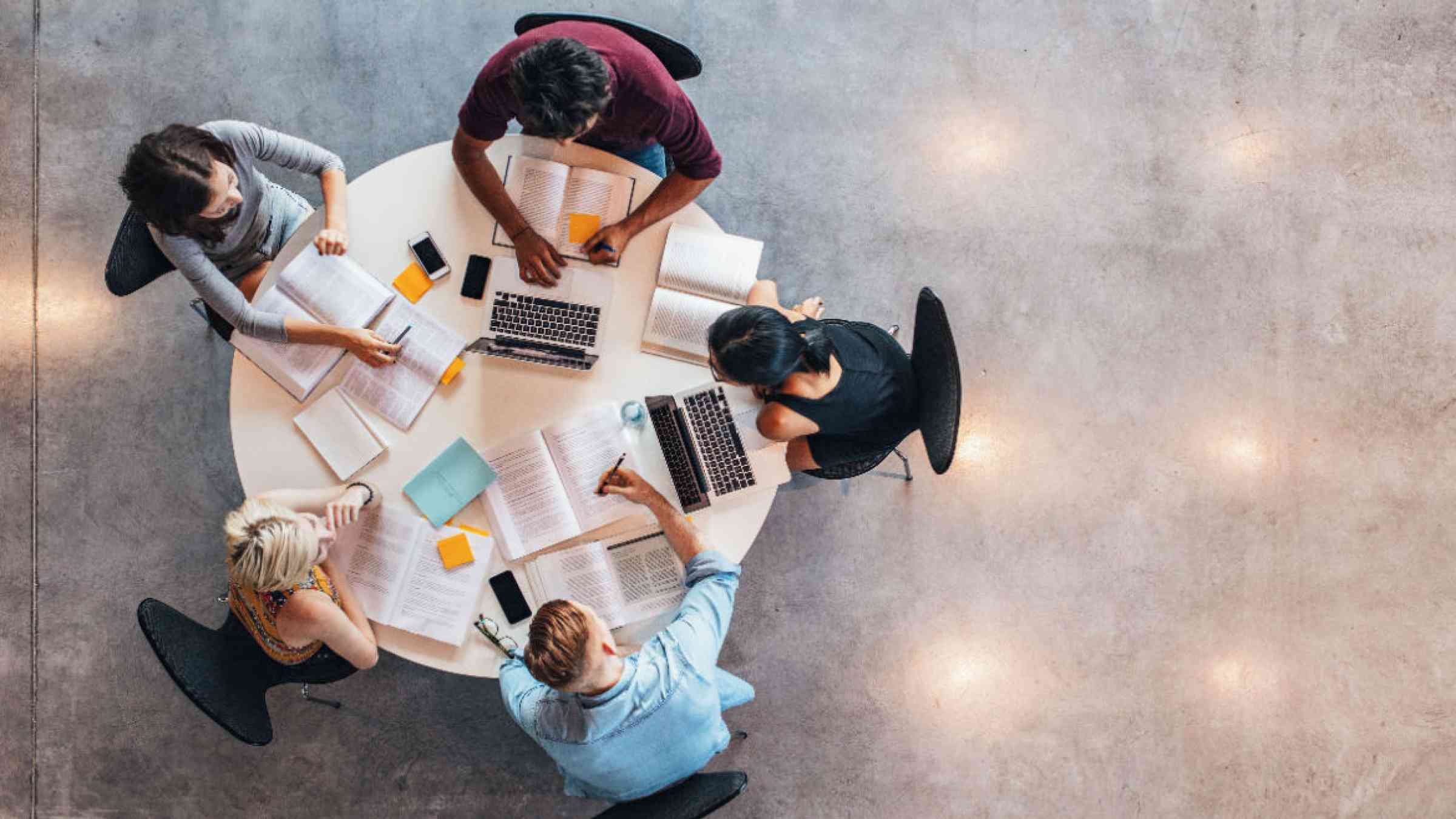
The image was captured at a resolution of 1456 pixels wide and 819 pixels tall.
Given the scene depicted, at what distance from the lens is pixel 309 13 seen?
312cm

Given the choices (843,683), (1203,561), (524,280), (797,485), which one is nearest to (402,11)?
(524,280)

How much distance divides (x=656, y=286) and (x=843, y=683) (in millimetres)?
1671

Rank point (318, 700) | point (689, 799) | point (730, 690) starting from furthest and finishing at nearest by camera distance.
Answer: point (318, 700)
point (730, 690)
point (689, 799)

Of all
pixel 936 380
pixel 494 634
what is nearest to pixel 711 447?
pixel 936 380

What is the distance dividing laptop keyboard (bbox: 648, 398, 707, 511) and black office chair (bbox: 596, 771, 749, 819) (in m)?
0.66

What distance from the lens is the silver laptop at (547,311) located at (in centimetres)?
226

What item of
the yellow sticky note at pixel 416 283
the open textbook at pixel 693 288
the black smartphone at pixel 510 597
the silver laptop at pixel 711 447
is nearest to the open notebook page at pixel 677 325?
the open textbook at pixel 693 288

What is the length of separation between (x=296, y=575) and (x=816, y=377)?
1.30m

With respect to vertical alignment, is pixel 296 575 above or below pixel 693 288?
below

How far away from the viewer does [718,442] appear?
2246mm

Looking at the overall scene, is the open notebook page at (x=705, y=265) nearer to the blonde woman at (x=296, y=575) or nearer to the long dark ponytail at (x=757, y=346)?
the long dark ponytail at (x=757, y=346)

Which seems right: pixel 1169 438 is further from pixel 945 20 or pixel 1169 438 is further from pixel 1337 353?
pixel 945 20

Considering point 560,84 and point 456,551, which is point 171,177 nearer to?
point 560,84

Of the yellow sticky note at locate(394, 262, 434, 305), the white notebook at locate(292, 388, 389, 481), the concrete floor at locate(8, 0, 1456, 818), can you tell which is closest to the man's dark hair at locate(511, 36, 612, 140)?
the yellow sticky note at locate(394, 262, 434, 305)
